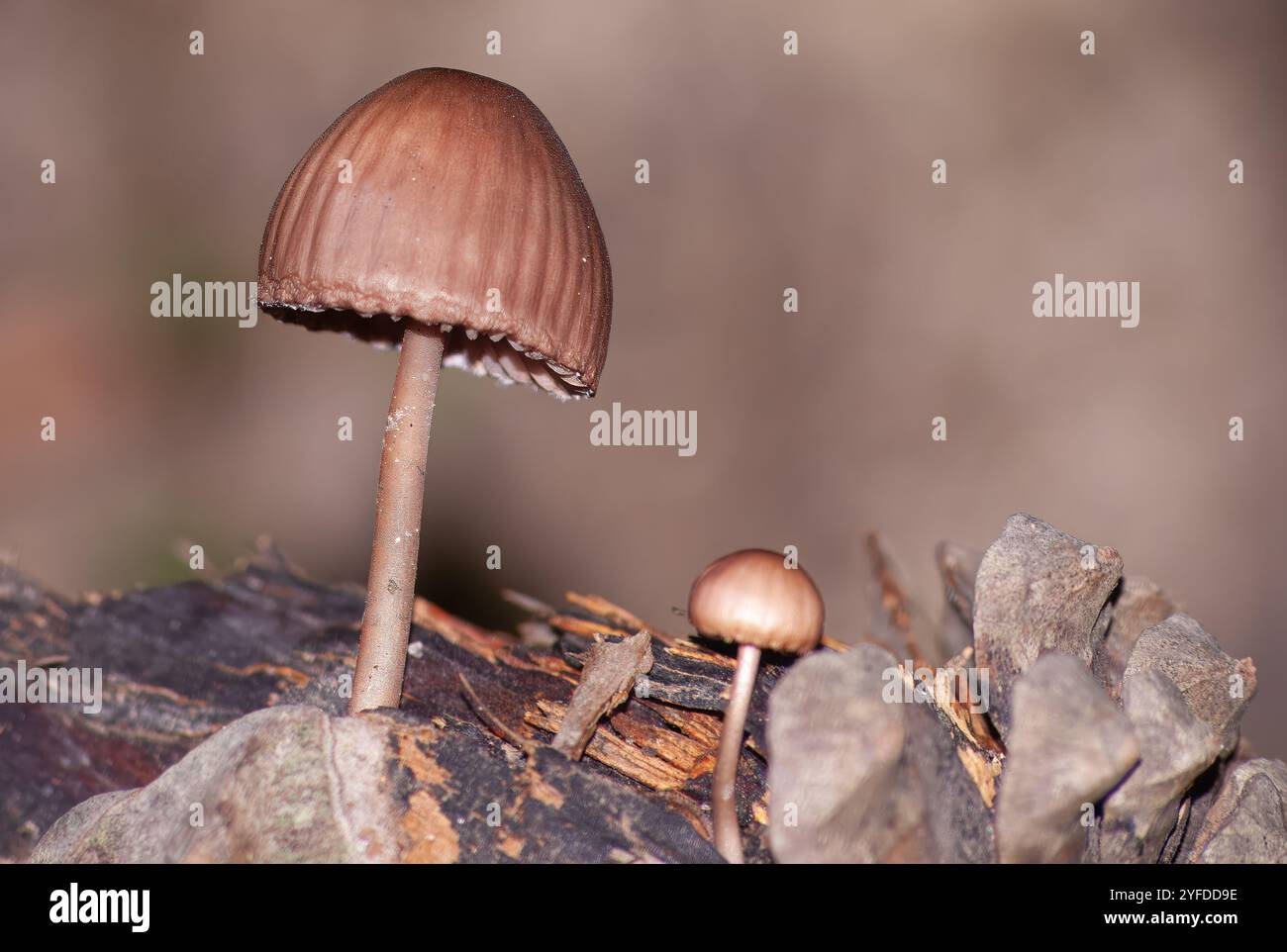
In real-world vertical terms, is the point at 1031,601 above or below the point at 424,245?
below

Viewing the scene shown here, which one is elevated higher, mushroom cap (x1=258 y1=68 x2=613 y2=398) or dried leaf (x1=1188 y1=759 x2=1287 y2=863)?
mushroom cap (x1=258 y1=68 x2=613 y2=398)

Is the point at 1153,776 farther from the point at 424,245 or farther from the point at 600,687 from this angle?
the point at 424,245

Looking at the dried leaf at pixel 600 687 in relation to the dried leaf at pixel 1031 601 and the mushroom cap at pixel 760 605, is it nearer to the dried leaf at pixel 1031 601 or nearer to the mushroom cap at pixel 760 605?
the mushroom cap at pixel 760 605

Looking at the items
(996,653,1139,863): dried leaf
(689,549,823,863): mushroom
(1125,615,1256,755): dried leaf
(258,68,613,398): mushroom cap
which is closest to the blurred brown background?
(1125,615,1256,755): dried leaf

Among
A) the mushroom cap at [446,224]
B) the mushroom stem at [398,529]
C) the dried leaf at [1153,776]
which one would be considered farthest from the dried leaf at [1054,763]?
the mushroom stem at [398,529]

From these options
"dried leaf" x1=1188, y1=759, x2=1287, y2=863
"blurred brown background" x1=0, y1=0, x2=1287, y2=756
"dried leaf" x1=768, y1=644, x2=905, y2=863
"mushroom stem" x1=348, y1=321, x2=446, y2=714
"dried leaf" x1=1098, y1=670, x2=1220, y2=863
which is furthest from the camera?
"blurred brown background" x1=0, y1=0, x2=1287, y2=756

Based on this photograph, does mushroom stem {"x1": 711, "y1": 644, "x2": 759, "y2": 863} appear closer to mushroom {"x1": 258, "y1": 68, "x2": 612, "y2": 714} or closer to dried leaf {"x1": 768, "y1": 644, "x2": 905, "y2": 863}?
dried leaf {"x1": 768, "y1": 644, "x2": 905, "y2": 863}

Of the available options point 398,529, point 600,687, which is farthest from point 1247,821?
point 398,529
